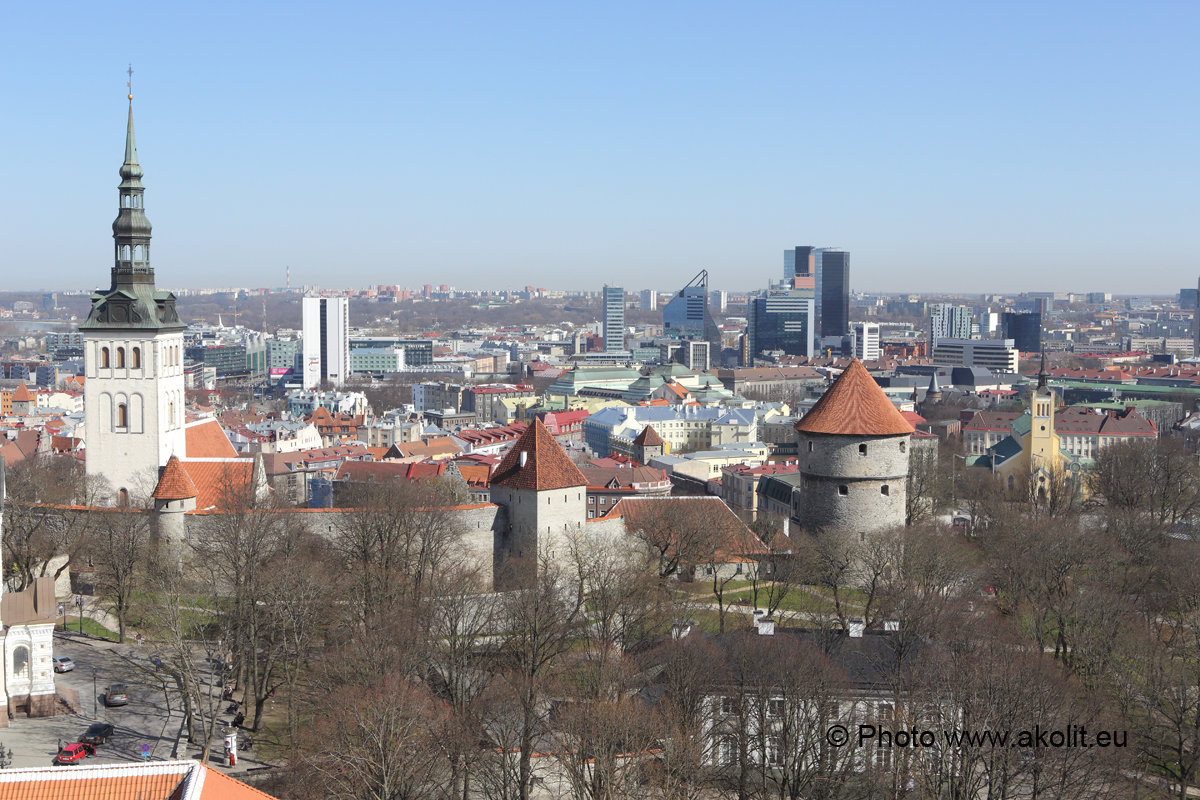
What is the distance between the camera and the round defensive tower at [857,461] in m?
46.5

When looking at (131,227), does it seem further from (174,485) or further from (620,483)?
(620,483)

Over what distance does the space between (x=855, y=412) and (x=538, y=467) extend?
1136 centimetres

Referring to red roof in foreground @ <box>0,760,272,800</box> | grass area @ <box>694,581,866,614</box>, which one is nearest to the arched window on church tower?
red roof in foreground @ <box>0,760,272,800</box>

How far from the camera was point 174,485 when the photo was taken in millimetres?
43875

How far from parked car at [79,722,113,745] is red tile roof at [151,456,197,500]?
1375 centimetres

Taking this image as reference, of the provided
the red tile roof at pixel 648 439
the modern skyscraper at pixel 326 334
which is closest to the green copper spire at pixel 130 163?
the red tile roof at pixel 648 439

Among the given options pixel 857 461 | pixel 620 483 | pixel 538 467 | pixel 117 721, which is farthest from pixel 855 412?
pixel 117 721

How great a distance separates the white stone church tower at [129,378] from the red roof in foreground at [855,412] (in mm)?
22855

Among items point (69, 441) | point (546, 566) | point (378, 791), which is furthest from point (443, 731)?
point (69, 441)

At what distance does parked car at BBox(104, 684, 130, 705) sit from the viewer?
33.2m

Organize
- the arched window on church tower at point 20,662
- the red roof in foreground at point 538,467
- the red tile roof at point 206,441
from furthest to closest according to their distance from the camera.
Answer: the red tile roof at point 206,441
the red roof in foreground at point 538,467
the arched window on church tower at point 20,662

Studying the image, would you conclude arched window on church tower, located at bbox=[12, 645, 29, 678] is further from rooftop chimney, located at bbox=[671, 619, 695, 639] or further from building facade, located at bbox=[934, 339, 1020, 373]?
building facade, located at bbox=[934, 339, 1020, 373]

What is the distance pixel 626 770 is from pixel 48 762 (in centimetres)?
1256

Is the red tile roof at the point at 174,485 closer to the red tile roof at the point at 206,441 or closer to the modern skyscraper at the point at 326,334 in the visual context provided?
the red tile roof at the point at 206,441
